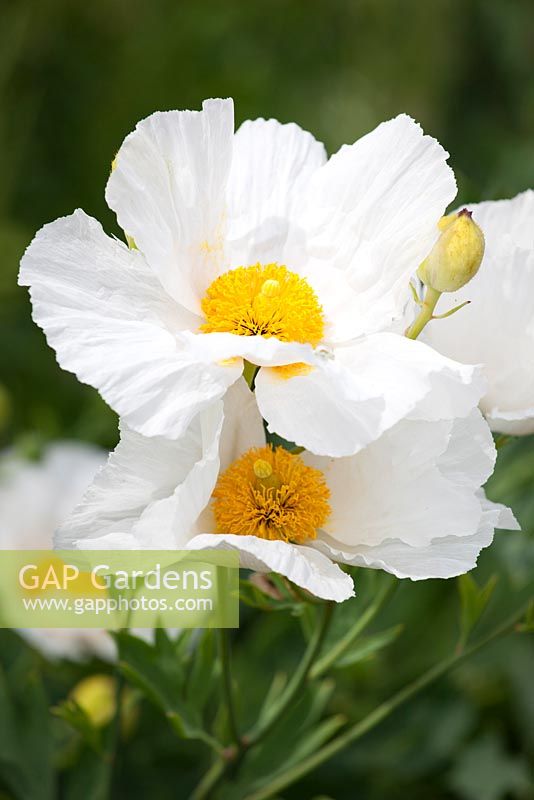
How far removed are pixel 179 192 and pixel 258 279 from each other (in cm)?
7

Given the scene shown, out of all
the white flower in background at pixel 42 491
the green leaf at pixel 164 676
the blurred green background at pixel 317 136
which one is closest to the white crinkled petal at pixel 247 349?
the green leaf at pixel 164 676

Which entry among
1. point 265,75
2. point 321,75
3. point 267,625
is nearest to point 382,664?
point 267,625

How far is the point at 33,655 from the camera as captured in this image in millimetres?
1027

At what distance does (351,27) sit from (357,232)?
67.6 inches

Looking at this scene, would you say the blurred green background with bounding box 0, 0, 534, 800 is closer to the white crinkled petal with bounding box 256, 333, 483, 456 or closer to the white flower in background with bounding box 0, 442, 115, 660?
the white flower in background with bounding box 0, 442, 115, 660

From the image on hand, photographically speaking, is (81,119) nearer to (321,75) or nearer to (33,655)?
(321,75)

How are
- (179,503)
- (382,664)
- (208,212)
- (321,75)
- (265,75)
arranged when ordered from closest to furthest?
(179,503), (208,212), (382,664), (265,75), (321,75)

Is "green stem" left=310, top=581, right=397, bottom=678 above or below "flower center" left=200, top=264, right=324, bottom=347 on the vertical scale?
below

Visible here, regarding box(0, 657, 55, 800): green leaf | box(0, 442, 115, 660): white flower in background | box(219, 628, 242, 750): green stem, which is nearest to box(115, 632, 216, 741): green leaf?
box(219, 628, 242, 750): green stem

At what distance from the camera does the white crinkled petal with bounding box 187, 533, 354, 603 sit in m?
0.55

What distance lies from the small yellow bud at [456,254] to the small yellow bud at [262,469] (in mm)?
141

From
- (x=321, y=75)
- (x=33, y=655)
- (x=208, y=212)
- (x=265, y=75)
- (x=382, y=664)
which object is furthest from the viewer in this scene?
(x=321, y=75)

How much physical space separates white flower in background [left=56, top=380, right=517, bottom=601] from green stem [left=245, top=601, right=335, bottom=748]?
0.06 meters

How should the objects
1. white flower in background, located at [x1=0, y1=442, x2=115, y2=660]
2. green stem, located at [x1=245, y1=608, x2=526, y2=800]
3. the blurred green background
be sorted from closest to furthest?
1. green stem, located at [x1=245, y1=608, x2=526, y2=800]
2. the blurred green background
3. white flower in background, located at [x1=0, y1=442, x2=115, y2=660]
